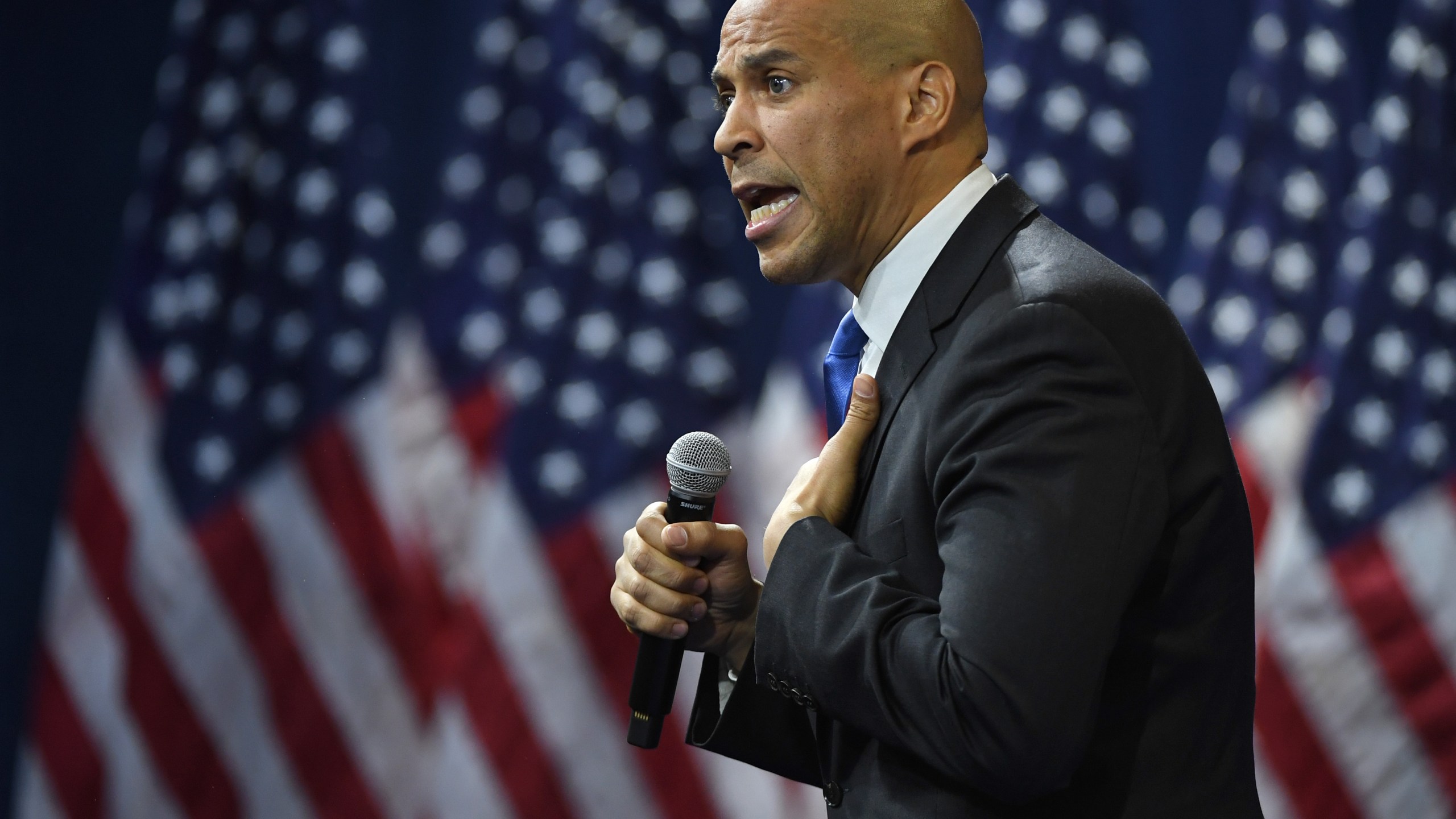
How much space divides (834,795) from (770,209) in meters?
0.61

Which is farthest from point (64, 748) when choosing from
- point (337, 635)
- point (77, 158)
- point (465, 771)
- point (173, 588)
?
point (77, 158)

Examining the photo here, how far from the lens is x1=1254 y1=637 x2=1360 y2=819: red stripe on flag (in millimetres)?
3119

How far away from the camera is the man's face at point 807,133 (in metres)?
1.32

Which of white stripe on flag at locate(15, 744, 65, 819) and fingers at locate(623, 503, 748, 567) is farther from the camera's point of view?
white stripe on flag at locate(15, 744, 65, 819)

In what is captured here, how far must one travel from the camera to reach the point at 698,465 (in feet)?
4.63

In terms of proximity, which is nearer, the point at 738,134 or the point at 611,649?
the point at 738,134

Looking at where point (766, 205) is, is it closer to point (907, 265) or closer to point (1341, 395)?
point (907, 265)

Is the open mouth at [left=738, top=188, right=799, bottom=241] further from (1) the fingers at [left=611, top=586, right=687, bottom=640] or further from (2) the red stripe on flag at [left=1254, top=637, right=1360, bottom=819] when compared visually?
(2) the red stripe on flag at [left=1254, top=637, right=1360, bottom=819]

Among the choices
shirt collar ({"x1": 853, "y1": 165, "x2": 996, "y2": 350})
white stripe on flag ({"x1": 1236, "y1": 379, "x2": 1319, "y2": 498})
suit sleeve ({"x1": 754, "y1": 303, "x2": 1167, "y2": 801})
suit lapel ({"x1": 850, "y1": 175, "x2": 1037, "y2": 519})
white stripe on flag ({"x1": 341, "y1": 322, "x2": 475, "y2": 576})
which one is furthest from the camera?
white stripe on flag ({"x1": 341, "y1": 322, "x2": 475, "y2": 576})

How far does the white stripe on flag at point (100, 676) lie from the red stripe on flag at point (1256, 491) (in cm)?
275

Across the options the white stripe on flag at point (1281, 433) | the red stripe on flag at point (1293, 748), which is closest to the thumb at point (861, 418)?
the white stripe on flag at point (1281, 433)

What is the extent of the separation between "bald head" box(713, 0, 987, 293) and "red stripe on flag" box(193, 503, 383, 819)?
2272mm

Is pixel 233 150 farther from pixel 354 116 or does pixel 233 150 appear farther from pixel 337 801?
pixel 337 801

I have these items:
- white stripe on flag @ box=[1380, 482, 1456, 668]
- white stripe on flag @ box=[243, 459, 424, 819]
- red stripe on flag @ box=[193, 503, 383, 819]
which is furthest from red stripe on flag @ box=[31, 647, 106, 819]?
white stripe on flag @ box=[1380, 482, 1456, 668]
